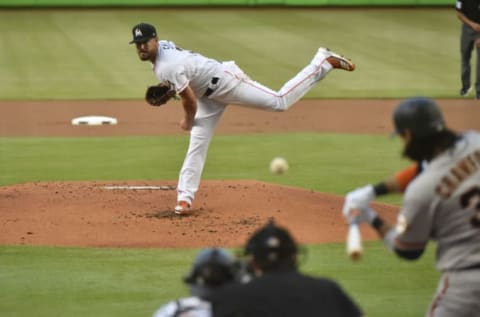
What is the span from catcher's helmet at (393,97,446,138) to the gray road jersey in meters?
0.15

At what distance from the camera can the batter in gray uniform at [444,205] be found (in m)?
5.52

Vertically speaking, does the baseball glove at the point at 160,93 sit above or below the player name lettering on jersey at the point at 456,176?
above

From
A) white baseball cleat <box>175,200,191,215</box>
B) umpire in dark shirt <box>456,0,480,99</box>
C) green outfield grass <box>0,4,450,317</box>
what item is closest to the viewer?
green outfield grass <box>0,4,450,317</box>

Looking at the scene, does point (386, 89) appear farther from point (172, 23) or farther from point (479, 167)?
point (479, 167)

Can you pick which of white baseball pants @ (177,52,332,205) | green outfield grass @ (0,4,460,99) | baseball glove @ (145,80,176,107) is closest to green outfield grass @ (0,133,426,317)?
white baseball pants @ (177,52,332,205)

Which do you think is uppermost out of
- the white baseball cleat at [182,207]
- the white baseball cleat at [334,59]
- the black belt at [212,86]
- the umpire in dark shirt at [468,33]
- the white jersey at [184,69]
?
the umpire in dark shirt at [468,33]

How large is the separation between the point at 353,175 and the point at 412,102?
7.53 meters

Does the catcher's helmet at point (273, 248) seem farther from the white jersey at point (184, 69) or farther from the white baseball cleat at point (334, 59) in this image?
the white baseball cleat at point (334, 59)

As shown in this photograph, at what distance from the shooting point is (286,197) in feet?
37.4

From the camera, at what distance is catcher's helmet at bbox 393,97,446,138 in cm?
562

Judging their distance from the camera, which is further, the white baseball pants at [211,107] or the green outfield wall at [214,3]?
the green outfield wall at [214,3]

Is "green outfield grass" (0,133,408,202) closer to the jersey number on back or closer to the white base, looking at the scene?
the white base

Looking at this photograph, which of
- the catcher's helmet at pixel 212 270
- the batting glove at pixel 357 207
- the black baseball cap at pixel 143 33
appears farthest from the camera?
the black baseball cap at pixel 143 33

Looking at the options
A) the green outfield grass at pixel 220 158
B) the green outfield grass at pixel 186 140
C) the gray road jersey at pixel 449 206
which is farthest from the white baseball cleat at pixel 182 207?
the gray road jersey at pixel 449 206
